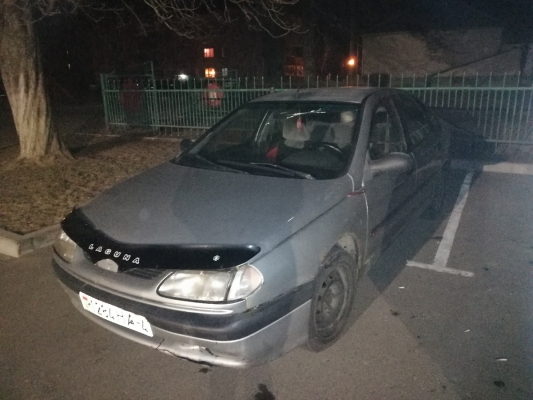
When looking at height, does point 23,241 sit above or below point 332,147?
below

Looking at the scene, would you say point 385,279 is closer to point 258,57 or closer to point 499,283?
point 499,283

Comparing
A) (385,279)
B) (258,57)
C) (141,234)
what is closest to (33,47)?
(141,234)

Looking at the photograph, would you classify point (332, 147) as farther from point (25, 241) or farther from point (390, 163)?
point (25, 241)

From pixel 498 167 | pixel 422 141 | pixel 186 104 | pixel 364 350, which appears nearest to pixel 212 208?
pixel 364 350

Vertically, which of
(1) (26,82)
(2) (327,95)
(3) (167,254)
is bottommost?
(3) (167,254)

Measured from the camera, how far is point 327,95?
3.79m

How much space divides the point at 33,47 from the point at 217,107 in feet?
12.9

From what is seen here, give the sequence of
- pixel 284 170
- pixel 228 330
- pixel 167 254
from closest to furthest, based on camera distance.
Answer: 1. pixel 228 330
2. pixel 167 254
3. pixel 284 170

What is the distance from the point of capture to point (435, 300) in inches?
138

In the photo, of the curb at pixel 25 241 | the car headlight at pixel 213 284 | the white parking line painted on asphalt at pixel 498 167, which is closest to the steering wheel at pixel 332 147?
the car headlight at pixel 213 284

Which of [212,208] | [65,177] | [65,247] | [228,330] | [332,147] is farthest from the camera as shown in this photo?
[65,177]

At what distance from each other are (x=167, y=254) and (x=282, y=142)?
173cm

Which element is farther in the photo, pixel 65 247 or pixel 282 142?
pixel 282 142

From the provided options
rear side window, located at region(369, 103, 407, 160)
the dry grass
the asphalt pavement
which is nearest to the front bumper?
the asphalt pavement
